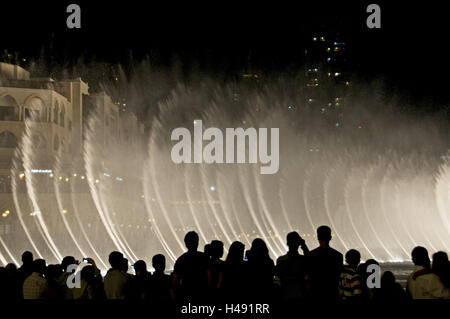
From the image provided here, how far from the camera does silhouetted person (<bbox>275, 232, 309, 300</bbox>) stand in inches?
302

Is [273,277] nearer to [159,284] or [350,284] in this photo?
[350,284]

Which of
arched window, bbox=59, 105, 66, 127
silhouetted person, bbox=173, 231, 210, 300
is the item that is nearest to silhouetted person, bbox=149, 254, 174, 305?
silhouetted person, bbox=173, 231, 210, 300

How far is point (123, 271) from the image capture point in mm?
8305

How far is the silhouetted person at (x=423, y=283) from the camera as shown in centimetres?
716

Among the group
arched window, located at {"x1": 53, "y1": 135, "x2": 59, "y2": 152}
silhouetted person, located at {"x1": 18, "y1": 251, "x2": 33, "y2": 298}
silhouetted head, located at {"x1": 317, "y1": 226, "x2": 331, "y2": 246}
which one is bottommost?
silhouetted person, located at {"x1": 18, "y1": 251, "x2": 33, "y2": 298}

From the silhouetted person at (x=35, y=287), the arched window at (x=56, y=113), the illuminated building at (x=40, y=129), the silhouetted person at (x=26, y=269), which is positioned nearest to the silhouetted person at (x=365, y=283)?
the silhouetted person at (x=35, y=287)

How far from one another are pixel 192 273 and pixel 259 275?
711 millimetres

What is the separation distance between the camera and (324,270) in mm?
7383

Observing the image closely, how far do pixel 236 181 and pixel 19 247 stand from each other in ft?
112

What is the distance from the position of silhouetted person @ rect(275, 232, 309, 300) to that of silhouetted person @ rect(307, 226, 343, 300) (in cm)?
21

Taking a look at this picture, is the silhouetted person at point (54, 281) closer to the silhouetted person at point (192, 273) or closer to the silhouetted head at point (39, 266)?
the silhouetted head at point (39, 266)

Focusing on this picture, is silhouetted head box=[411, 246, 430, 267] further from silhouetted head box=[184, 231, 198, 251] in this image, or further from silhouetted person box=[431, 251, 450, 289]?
silhouetted head box=[184, 231, 198, 251]

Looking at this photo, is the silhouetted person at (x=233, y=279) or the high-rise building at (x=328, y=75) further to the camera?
the high-rise building at (x=328, y=75)

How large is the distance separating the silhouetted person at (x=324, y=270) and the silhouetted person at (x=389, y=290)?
1.66ft
